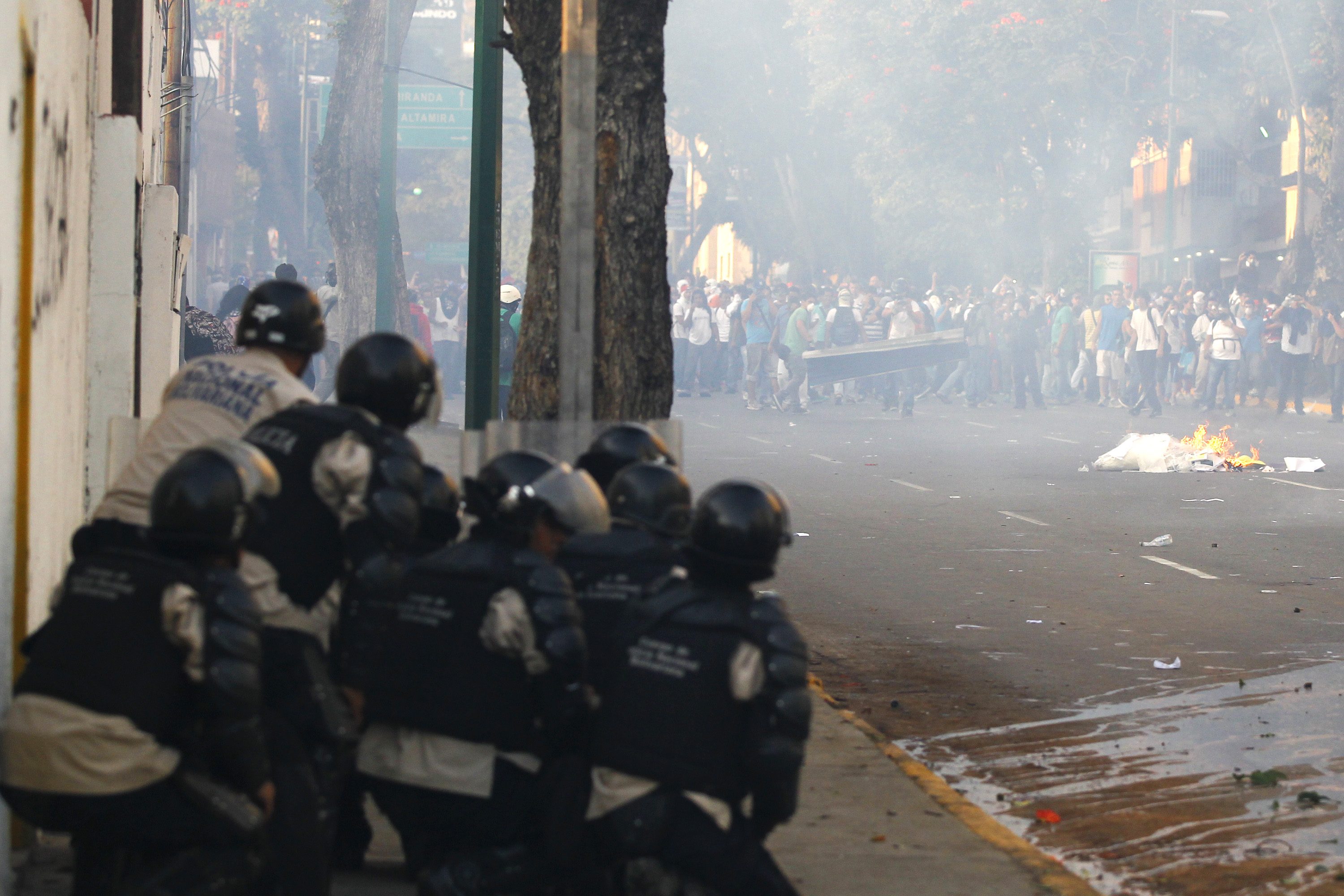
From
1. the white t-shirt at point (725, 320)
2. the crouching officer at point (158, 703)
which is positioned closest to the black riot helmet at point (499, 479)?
the crouching officer at point (158, 703)

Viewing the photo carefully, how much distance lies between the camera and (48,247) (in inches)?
210

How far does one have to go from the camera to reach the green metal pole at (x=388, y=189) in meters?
22.5

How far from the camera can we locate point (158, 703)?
366cm

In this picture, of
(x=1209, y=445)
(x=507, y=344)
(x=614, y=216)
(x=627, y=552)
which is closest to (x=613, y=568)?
(x=627, y=552)

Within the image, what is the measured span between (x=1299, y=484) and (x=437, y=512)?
15247mm

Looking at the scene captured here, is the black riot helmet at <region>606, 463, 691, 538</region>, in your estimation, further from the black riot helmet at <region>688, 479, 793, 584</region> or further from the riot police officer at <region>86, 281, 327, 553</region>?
the riot police officer at <region>86, 281, 327, 553</region>

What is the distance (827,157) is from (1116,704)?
151 ft

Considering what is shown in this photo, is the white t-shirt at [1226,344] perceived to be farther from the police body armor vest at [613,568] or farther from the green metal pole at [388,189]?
the police body armor vest at [613,568]

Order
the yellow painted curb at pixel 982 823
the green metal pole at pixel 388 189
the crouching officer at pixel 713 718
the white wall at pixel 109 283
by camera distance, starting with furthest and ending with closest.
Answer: the green metal pole at pixel 388 189
the white wall at pixel 109 283
the yellow painted curb at pixel 982 823
the crouching officer at pixel 713 718

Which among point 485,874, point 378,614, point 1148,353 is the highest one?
point 1148,353

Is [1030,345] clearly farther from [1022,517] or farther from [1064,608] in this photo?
[1064,608]

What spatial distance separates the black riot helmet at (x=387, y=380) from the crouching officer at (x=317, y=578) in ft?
0.44

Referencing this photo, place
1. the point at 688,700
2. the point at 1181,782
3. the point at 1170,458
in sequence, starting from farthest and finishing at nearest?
1. the point at 1170,458
2. the point at 1181,782
3. the point at 688,700

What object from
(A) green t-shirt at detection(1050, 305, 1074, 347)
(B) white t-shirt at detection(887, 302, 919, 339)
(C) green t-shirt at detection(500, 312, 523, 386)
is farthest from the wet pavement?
(A) green t-shirt at detection(1050, 305, 1074, 347)
